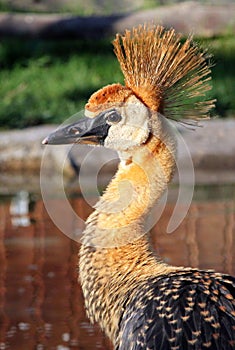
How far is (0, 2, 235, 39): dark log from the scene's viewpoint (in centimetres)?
1365

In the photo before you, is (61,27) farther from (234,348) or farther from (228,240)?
(234,348)

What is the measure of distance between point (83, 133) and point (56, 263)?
10.4 ft

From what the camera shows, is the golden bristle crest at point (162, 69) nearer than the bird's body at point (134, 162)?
No

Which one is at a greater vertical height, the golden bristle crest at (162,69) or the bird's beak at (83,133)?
the golden bristle crest at (162,69)

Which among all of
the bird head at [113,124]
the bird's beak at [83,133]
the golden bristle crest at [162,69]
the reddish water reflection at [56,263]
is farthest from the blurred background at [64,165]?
the bird's beak at [83,133]

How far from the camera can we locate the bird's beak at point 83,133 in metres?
4.52

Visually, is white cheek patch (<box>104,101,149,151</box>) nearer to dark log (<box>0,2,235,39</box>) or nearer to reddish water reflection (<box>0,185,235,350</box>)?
reddish water reflection (<box>0,185,235,350</box>)

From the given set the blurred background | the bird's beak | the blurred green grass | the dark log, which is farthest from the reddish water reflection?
the dark log

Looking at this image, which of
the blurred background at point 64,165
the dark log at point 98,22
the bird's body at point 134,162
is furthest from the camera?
the dark log at point 98,22

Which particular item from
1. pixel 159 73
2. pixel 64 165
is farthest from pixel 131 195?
pixel 64 165

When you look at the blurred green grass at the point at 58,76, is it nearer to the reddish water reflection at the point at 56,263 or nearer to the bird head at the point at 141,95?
the reddish water reflection at the point at 56,263

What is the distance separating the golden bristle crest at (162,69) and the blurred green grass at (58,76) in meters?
6.93

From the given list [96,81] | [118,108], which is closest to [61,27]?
[96,81]

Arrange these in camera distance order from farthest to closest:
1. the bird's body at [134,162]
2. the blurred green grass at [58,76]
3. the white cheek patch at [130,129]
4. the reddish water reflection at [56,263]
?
1. the blurred green grass at [58,76]
2. the reddish water reflection at [56,263]
3. the white cheek patch at [130,129]
4. the bird's body at [134,162]
